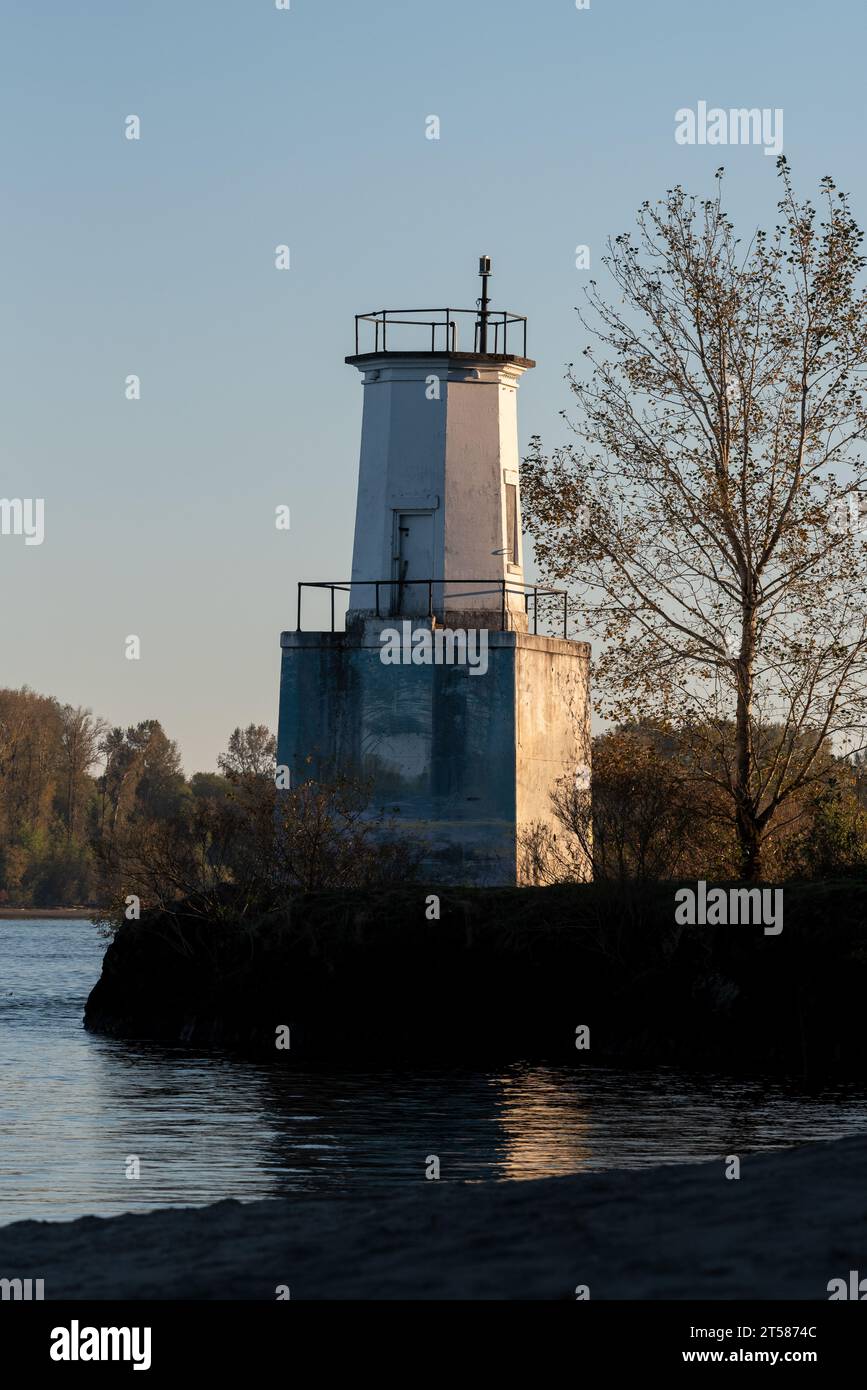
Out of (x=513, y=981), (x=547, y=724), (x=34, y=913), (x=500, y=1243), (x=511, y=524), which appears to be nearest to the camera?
(x=500, y=1243)

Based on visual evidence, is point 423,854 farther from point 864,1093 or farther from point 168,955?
point 864,1093

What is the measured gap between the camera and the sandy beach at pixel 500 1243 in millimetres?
9375

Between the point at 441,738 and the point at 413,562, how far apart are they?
13.9 ft

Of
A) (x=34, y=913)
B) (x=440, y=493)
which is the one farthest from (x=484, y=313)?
(x=34, y=913)

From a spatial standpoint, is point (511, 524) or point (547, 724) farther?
point (511, 524)

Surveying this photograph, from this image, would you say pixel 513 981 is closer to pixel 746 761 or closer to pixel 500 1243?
pixel 746 761

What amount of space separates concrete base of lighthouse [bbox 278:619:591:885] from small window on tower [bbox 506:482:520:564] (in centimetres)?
219

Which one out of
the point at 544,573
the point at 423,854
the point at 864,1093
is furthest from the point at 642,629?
the point at 864,1093

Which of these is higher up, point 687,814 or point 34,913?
point 687,814

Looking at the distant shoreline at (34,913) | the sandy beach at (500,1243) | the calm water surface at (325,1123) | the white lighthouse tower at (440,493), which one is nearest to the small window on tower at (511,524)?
the white lighthouse tower at (440,493)

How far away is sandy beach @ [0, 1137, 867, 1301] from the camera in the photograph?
30.8ft

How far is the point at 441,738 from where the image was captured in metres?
43.3

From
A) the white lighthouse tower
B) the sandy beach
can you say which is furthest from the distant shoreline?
the sandy beach
